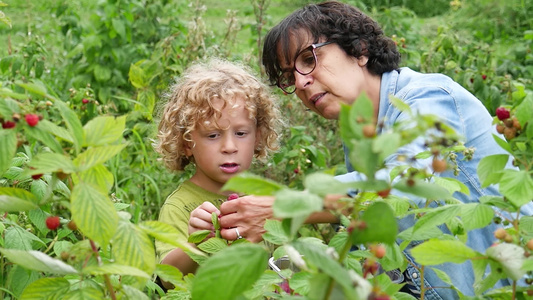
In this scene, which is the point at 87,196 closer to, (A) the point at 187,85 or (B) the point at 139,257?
(B) the point at 139,257

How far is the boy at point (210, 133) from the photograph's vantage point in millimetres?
2309

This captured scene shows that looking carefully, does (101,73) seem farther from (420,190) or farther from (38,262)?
(420,190)

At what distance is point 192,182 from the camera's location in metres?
2.43

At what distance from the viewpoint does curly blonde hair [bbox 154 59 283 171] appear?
7.80 feet

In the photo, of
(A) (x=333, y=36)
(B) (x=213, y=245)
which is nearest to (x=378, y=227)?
(B) (x=213, y=245)

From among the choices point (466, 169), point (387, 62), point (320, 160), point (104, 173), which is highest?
point (104, 173)

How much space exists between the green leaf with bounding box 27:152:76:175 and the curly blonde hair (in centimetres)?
142

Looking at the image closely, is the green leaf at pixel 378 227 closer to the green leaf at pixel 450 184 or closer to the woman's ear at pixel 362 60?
the green leaf at pixel 450 184

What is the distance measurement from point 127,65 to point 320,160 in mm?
1664

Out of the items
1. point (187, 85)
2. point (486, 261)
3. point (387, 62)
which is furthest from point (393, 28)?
point (486, 261)

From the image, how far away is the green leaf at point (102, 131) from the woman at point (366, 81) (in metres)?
1.01

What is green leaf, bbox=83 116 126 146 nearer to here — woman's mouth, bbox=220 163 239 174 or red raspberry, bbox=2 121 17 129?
red raspberry, bbox=2 121 17 129

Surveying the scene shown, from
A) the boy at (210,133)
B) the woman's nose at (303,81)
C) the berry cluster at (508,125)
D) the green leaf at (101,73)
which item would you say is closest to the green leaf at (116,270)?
the berry cluster at (508,125)

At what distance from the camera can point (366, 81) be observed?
8.66 ft
